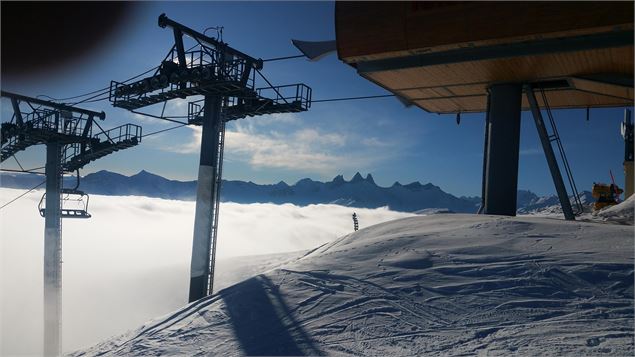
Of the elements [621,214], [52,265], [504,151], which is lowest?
[52,265]

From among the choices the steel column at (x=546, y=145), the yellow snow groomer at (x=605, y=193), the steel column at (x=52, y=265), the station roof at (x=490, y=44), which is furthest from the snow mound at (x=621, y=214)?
the steel column at (x=52, y=265)

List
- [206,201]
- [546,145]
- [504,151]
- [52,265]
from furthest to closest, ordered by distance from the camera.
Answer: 1. [52,265]
2. [206,201]
3. [546,145]
4. [504,151]

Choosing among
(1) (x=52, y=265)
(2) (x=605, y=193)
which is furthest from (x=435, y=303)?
(2) (x=605, y=193)

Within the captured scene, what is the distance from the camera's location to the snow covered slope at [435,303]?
20.1 ft

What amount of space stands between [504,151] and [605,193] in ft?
48.2

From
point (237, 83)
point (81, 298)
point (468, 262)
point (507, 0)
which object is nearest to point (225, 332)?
point (468, 262)

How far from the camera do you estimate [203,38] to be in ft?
63.0

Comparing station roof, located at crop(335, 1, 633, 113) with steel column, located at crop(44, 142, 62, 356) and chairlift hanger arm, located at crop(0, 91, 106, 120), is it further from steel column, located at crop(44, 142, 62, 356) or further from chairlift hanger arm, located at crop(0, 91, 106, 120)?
steel column, located at crop(44, 142, 62, 356)

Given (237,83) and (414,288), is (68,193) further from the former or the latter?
(414,288)

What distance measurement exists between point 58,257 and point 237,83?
14.7 m

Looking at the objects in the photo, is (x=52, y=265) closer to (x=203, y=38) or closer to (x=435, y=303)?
(x=203, y=38)

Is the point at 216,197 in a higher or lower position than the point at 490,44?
lower

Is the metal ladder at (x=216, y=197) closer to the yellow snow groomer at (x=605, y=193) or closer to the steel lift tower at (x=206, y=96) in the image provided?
the steel lift tower at (x=206, y=96)

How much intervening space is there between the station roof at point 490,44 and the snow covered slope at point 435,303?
16.7ft
